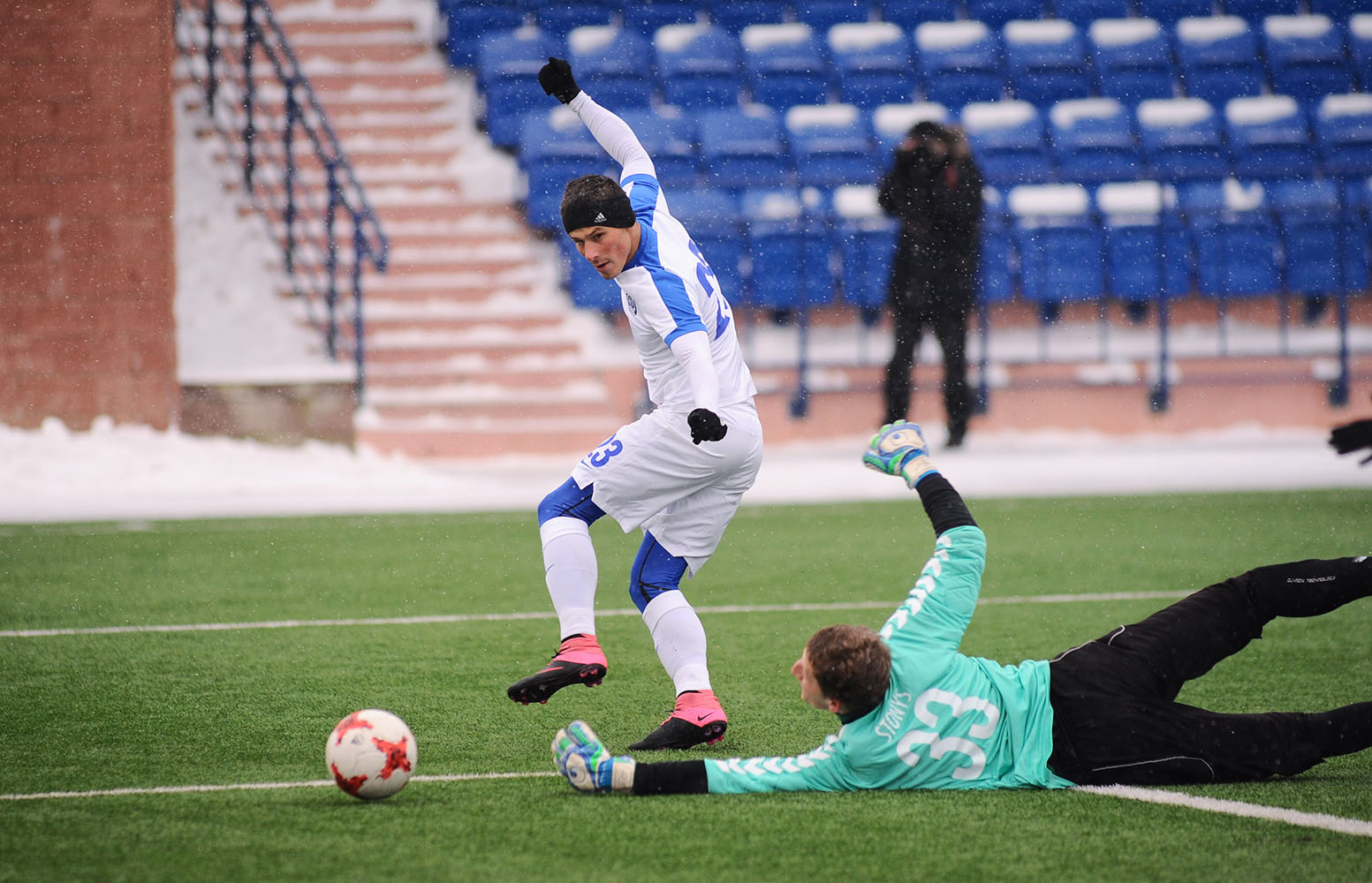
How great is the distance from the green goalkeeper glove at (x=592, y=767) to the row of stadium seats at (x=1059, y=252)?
9.94m

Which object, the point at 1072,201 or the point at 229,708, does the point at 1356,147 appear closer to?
the point at 1072,201

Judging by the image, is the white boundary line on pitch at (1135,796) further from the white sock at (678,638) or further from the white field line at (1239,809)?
the white sock at (678,638)

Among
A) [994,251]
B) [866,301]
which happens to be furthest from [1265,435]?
[866,301]

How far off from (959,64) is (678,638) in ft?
42.1

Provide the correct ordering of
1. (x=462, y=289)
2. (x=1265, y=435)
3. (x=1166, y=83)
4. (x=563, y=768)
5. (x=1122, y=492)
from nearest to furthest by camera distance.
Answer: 1. (x=563, y=768)
2. (x=1122, y=492)
3. (x=1265, y=435)
4. (x=462, y=289)
5. (x=1166, y=83)

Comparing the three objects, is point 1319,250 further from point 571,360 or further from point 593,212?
point 593,212

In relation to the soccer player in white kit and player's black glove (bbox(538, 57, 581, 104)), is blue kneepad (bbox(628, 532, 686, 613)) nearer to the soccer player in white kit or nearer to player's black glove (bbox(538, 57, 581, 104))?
the soccer player in white kit

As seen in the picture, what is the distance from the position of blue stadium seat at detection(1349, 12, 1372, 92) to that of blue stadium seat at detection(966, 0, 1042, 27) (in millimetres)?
3351

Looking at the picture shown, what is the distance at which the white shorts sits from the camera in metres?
4.35

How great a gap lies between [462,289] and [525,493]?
419cm

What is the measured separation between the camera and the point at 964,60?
16.0 metres

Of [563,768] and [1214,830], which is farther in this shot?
[563,768]

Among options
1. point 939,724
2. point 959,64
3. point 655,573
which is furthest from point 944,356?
point 939,724

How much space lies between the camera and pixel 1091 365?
13.7 m
